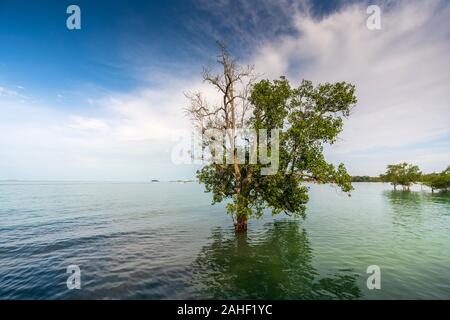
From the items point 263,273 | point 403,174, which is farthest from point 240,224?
point 403,174

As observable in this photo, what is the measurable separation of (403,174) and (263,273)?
141 meters

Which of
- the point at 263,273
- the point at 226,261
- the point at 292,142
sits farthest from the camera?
the point at 292,142

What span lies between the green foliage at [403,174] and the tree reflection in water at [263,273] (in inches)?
5009

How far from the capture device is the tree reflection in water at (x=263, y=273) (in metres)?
13.4

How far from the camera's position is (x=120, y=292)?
13.8m

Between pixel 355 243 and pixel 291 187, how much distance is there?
789 centimetres

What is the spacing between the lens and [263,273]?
1642cm

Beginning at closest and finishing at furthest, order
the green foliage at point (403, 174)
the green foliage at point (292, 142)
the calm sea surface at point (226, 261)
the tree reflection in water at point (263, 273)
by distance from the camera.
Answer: the tree reflection in water at point (263, 273), the calm sea surface at point (226, 261), the green foliage at point (292, 142), the green foliage at point (403, 174)

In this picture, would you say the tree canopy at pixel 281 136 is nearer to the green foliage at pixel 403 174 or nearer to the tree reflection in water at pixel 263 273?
the tree reflection in water at pixel 263 273

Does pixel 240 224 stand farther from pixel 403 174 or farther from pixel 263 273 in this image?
pixel 403 174

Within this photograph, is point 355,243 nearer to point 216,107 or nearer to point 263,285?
point 263,285

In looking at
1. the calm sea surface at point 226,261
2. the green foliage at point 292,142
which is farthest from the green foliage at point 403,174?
the green foliage at point 292,142

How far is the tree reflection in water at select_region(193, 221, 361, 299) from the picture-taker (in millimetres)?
13438
